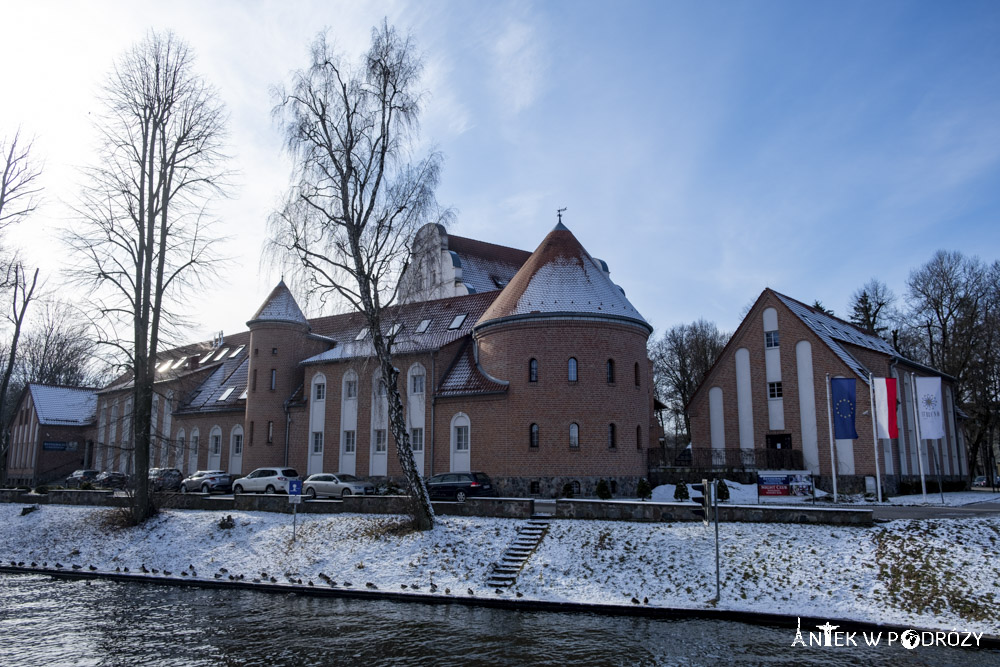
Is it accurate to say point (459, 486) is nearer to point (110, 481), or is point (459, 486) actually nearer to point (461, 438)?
point (461, 438)

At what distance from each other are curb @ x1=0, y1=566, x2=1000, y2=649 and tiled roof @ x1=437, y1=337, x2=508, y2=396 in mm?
14263

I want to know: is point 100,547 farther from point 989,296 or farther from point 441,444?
point 989,296

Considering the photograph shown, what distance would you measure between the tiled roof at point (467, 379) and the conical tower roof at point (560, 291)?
1.91m

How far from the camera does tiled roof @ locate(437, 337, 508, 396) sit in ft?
106

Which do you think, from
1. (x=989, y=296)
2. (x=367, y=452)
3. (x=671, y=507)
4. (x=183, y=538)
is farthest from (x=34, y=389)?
(x=989, y=296)

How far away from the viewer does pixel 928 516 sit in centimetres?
Answer: 2016

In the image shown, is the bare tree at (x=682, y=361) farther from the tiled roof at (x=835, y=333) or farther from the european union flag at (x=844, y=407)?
the european union flag at (x=844, y=407)

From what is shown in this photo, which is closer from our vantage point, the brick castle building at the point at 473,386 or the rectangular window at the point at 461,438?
the brick castle building at the point at 473,386

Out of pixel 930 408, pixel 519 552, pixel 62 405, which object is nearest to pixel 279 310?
pixel 519 552

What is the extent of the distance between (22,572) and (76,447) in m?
37.0

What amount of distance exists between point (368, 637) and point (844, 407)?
21.3 m

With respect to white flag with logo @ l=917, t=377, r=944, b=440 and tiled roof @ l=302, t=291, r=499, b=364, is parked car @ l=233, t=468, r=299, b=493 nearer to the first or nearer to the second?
tiled roof @ l=302, t=291, r=499, b=364

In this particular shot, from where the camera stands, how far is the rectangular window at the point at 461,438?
32.9 meters

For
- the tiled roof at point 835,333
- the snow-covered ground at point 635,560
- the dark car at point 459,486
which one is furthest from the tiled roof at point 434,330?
the tiled roof at point 835,333
